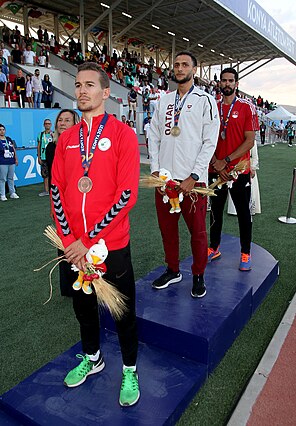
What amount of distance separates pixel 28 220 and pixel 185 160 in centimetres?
450

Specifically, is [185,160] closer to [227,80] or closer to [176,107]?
[176,107]

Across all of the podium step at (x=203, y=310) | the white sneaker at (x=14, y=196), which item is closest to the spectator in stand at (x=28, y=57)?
the white sneaker at (x=14, y=196)

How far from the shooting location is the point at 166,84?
26.4 meters

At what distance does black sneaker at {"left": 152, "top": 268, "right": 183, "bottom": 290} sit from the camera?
→ 3.26m

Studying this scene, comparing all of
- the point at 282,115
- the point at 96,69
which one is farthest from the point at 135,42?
the point at 96,69

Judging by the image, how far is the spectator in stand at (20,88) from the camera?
1356 centimetres

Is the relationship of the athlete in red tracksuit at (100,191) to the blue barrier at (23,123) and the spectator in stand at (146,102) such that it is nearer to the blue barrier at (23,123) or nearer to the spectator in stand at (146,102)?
the blue barrier at (23,123)

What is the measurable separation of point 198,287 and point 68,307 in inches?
49.9

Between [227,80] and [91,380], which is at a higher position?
[227,80]

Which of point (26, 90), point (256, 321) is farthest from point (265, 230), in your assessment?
point (26, 90)

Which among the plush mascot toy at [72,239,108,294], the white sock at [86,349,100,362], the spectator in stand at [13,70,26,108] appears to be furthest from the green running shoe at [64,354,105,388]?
the spectator in stand at [13,70,26,108]

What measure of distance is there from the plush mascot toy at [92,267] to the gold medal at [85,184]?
0.27 meters

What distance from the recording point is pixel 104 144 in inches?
76.1

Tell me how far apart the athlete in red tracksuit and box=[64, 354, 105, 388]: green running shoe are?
0.95 feet
